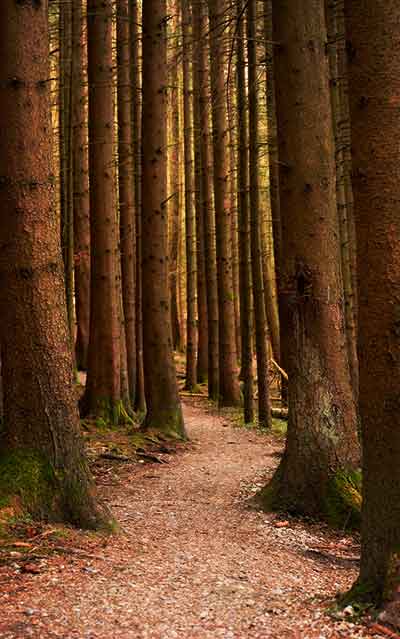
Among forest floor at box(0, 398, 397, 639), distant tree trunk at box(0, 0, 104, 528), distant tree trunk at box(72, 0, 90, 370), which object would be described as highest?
distant tree trunk at box(72, 0, 90, 370)

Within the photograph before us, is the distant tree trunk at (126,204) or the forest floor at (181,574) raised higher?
the distant tree trunk at (126,204)

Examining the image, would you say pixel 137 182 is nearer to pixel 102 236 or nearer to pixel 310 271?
pixel 102 236

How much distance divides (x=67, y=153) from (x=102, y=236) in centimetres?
494

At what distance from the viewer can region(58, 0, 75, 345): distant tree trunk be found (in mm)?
13898

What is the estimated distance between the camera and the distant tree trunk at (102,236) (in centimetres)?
1093

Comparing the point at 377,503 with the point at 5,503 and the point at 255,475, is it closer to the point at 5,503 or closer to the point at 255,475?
the point at 5,503

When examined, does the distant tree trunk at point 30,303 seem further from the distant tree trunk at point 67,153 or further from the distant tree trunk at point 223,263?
the distant tree trunk at point 223,263

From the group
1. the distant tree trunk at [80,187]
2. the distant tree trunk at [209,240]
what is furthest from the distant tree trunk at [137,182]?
the distant tree trunk at [209,240]

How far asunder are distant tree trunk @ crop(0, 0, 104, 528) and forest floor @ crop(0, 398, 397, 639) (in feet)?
1.24

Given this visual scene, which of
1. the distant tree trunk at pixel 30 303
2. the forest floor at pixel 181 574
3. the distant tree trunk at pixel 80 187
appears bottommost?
the forest floor at pixel 181 574

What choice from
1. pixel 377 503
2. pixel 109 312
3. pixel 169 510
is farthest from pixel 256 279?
pixel 377 503

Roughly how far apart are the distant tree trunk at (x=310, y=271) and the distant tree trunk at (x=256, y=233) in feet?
14.9

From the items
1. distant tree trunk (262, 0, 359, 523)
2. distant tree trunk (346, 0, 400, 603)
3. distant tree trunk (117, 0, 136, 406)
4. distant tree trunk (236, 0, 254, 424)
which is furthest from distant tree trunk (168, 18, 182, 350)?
distant tree trunk (346, 0, 400, 603)

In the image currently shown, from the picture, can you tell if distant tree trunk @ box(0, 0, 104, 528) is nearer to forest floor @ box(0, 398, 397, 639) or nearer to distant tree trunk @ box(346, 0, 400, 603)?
forest floor @ box(0, 398, 397, 639)
